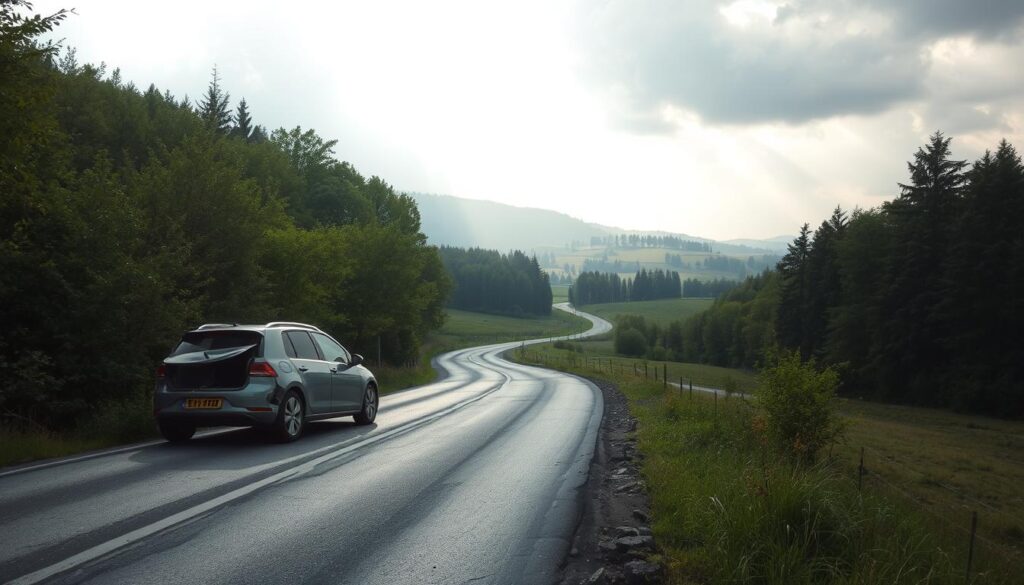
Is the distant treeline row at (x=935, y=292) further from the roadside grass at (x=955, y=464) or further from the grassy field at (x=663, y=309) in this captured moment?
the grassy field at (x=663, y=309)

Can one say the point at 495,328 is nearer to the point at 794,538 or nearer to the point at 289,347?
the point at 289,347

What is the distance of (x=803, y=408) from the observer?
1101 centimetres

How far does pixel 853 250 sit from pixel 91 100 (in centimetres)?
5121

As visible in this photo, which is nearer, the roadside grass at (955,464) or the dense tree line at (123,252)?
the dense tree line at (123,252)

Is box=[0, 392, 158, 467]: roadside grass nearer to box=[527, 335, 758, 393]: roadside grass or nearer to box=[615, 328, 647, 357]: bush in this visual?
box=[527, 335, 758, 393]: roadside grass

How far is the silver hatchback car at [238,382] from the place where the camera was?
995 cm

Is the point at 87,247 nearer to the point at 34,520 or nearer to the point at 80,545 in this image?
the point at 34,520

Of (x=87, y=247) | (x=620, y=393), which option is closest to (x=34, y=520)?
(x=87, y=247)

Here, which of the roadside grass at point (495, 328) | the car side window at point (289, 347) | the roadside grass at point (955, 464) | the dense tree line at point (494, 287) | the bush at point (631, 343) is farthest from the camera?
the dense tree line at point (494, 287)

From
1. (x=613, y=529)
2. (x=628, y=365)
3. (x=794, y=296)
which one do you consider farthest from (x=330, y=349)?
(x=794, y=296)

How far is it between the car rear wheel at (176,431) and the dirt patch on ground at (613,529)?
5978 millimetres

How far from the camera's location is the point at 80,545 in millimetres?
5008

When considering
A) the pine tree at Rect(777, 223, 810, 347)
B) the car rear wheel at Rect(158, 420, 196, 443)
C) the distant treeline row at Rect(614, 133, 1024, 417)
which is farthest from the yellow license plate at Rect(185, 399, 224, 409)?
the pine tree at Rect(777, 223, 810, 347)

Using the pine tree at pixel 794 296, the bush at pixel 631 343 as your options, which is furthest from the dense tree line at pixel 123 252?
the bush at pixel 631 343
